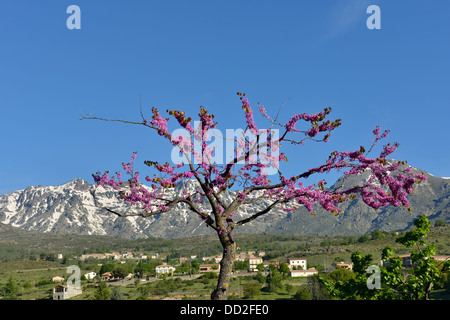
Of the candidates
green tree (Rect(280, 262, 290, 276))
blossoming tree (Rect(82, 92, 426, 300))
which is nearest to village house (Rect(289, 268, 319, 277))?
green tree (Rect(280, 262, 290, 276))

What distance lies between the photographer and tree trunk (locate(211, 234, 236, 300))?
12.3m

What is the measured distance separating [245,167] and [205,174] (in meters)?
2.17

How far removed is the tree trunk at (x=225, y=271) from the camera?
12.3 m

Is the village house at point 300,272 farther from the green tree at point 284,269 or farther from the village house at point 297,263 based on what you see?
the village house at point 297,263

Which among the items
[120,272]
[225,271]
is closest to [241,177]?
[225,271]

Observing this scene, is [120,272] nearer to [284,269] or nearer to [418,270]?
[284,269]

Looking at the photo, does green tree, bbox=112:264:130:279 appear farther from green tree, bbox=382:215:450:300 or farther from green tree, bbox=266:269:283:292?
green tree, bbox=382:215:450:300

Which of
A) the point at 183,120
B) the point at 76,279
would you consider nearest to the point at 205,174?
the point at 183,120

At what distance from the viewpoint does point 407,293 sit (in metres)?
11.9

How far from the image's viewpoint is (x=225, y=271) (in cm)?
1274

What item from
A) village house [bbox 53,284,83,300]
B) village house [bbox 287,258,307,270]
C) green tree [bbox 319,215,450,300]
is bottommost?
village house [bbox 53,284,83,300]

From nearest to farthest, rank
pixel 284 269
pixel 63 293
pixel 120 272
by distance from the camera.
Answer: pixel 63 293 → pixel 284 269 → pixel 120 272

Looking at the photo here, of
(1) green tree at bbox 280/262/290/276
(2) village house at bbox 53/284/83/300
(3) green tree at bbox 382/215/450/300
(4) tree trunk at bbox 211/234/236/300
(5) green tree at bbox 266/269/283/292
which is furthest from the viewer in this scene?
(1) green tree at bbox 280/262/290/276
